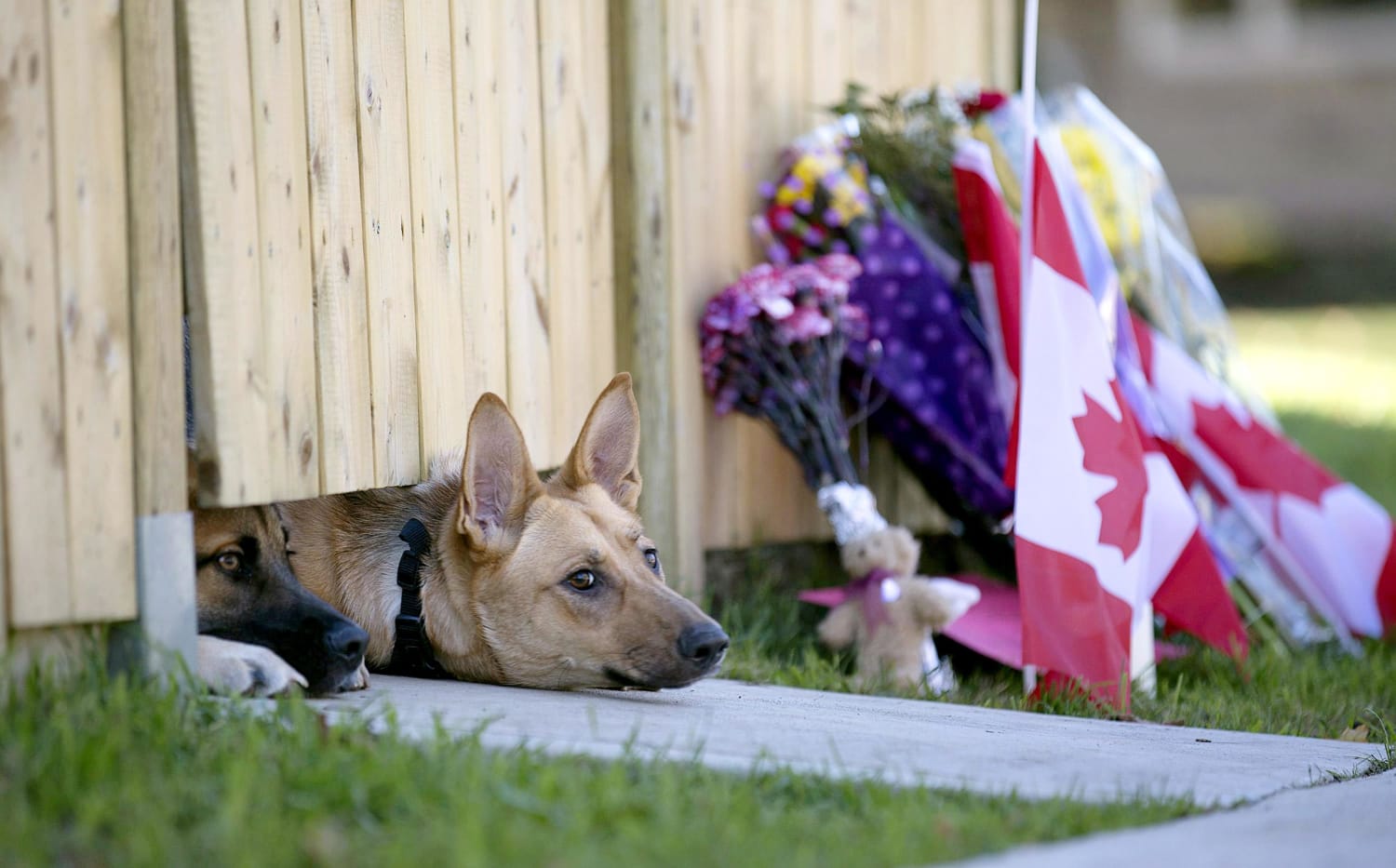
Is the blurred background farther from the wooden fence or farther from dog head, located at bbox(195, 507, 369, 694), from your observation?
dog head, located at bbox(195, 507, 369, 694)

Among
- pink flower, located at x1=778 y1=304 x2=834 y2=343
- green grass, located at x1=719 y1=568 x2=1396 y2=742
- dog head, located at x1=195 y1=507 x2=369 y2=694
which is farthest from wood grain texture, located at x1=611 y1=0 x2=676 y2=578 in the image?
dog head, located at x1=195 y1=507 x2=369 y2=694

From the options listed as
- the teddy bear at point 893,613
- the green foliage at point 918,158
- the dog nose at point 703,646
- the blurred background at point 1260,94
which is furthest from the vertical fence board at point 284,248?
the blurred background at point 1260,94

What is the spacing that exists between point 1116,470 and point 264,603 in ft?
8.67

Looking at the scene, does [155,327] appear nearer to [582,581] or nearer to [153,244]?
[153,244]

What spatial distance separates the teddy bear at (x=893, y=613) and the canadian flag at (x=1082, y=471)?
417 mm

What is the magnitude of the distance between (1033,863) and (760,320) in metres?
3.18

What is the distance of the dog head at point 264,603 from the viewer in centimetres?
337

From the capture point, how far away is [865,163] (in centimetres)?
584

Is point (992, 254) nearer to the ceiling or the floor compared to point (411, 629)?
nearer to the ceiling

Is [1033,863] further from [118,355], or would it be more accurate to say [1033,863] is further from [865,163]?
[865,163]

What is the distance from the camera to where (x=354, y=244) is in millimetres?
3748

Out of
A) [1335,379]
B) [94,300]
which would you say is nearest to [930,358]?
[94,300]

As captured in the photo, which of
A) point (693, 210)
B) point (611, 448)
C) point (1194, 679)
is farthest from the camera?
point (693, 210)

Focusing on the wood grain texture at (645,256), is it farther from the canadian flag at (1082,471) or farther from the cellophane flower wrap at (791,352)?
the canadian flag at (1082,471)
